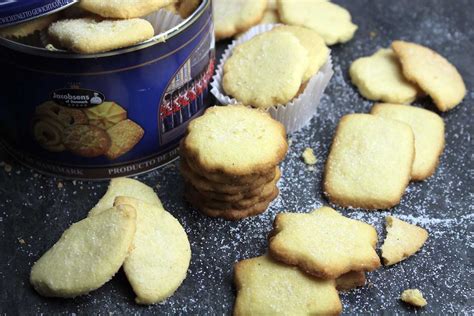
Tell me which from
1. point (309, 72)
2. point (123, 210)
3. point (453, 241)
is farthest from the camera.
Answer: point (309, 72)

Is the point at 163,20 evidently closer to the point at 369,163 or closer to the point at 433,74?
the point at 369,163

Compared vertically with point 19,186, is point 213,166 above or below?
above

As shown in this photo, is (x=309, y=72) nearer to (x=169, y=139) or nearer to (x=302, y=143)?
(x=302, y=143)

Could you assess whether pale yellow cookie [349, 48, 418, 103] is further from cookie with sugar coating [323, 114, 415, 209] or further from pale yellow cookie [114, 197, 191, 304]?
pale yellow cookie [114, 197, 191, 304]

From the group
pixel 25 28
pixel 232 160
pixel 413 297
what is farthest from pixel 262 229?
pixel 25 28

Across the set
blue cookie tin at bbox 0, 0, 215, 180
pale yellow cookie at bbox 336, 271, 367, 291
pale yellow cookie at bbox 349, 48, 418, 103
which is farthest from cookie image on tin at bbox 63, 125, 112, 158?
pale yellow cookie at bbox 349, 48, 418, 103

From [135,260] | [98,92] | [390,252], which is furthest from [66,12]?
[390,252]
